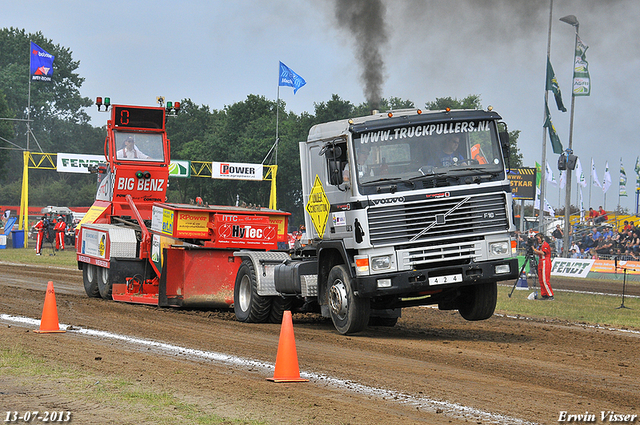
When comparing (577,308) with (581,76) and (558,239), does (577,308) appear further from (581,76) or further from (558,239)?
(558,239)

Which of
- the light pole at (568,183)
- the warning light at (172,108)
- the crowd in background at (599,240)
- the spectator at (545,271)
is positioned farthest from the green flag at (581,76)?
the warning light at (172,108)

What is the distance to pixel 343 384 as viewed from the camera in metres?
7.57

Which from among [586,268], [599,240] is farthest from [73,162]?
[586,268]

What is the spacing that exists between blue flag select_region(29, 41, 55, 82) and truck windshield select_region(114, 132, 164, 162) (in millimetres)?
39826

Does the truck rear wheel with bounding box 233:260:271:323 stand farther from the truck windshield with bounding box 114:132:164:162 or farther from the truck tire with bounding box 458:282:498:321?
the truck windshield with bounding box 114:132:164:162

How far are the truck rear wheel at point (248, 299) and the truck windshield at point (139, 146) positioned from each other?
606cm

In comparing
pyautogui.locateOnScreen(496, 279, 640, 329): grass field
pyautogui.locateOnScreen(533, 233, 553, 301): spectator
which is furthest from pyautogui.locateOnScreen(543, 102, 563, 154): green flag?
pyautogui.locateOnScreen(533, 233, 553, 301): spectator

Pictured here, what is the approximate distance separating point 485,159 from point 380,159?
1.52 meters

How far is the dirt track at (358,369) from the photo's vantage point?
638 cm

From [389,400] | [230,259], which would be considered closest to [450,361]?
[389,400]

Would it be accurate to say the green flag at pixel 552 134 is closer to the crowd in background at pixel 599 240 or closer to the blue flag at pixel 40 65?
the crowd in background at pixel 599 240

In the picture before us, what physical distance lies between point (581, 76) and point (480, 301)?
27635 mm

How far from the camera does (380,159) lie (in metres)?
10.7

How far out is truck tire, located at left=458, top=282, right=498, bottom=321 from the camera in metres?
11.8
